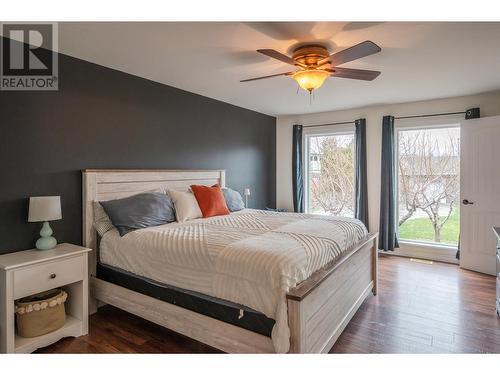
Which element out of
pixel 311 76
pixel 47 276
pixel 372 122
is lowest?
pixel 47 276

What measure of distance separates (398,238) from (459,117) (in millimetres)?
1959

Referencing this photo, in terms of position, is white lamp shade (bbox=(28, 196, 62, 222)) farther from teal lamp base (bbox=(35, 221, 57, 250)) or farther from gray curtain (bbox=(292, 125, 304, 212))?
gray curtain (bbox=(292, 125, 304, 212))

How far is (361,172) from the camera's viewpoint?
4762 millimetres

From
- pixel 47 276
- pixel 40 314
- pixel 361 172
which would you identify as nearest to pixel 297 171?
pixel 361 172

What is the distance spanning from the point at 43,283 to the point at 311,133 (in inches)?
175

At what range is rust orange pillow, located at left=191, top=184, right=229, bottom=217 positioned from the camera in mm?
3396

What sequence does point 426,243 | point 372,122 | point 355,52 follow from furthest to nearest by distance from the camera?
point 372,122 < point 426,243 < point 355,52

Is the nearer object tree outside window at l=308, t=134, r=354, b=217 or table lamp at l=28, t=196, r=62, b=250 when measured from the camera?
table lamp at l=28, t=196, r=62, b=250

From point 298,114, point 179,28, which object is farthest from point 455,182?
point 179,28

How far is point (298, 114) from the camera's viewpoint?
537cm

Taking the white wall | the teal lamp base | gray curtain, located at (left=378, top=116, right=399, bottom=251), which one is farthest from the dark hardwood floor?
the white wall

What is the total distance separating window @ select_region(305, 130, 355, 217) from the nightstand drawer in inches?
160

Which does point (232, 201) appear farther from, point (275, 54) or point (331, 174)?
point (331, 174)

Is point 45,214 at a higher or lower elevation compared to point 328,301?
higher
